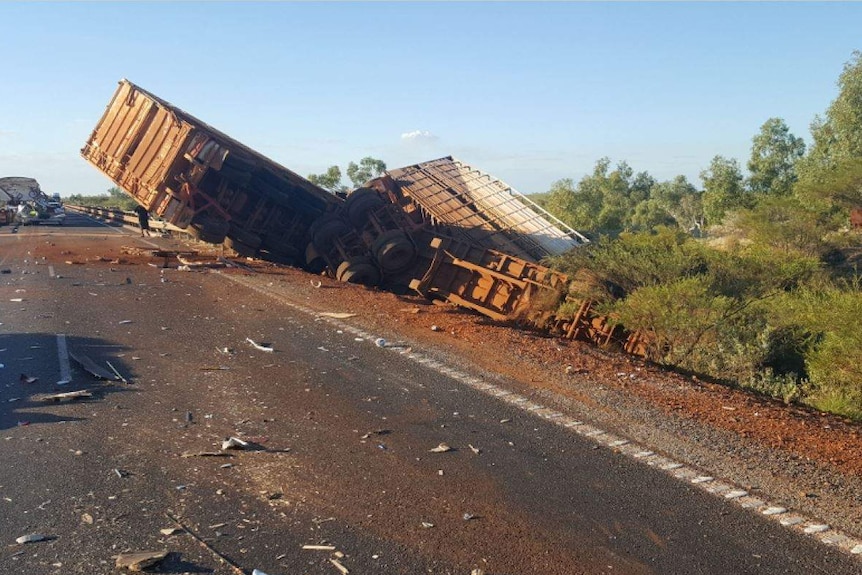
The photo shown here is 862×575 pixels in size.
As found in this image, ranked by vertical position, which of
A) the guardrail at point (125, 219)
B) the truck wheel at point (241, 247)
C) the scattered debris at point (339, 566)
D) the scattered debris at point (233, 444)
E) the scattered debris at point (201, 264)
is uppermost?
the scattered debris at point (339, 566)

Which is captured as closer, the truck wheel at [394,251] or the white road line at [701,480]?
the white road line at [701,480]

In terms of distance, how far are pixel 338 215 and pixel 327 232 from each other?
66 cm

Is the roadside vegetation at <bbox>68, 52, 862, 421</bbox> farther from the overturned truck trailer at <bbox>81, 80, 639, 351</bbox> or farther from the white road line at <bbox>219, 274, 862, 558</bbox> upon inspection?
the white road line at <bbox>219, 274, 862, 558</bbox>

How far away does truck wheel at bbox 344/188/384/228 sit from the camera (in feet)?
59.0

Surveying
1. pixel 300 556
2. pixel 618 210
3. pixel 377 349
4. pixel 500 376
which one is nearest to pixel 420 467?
pixel 300 556

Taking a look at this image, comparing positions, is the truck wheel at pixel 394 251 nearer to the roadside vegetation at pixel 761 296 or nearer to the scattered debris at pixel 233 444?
the roadside vegetation at pixel 761 296

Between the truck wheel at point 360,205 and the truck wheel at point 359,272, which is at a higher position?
the truck wheel at point 360,205

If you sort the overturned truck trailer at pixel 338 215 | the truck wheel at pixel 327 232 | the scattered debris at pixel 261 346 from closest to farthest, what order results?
the scattered debris at pixel 261 346, the overturned truck trailer at pixel 338 215, the truck wheel at pixel 327 232

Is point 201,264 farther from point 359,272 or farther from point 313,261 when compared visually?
point 359,272

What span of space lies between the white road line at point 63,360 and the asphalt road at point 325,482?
5cm

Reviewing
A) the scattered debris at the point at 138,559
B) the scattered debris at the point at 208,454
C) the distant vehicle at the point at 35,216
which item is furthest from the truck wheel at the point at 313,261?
the distant vehicle at the point at 35,216

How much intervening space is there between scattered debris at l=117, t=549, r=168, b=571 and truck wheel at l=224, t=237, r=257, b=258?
14.3 meters

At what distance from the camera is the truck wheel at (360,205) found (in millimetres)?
17969

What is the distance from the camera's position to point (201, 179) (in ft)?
53.6
